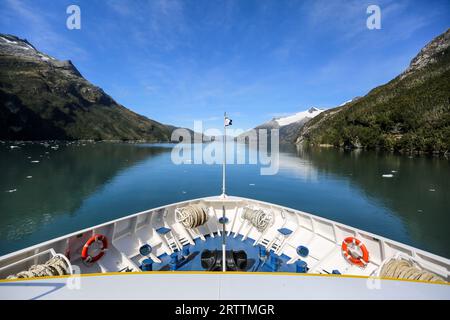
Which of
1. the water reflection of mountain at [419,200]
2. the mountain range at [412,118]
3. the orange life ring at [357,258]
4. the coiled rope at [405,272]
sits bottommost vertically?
the water reflection of mountain at [419,200]

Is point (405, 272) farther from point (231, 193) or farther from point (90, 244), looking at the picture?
point (231, 193)

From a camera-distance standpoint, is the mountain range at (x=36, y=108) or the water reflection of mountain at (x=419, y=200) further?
the mountain range at (x=36, y=108)

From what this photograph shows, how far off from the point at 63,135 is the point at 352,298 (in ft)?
664

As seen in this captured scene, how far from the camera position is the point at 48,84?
18625 centimetres

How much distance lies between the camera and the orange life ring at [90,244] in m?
6.73

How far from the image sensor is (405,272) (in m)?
4.84

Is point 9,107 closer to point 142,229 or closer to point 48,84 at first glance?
point 48,84

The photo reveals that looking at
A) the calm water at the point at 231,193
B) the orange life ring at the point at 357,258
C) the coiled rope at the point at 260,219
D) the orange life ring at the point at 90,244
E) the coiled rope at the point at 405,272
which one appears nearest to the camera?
the coiled rope at the point at 405,272

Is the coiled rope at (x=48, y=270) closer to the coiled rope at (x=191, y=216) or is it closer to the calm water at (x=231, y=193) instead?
the coiled rope at (x=191, y=216)

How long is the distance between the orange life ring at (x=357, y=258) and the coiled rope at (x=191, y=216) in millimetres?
6018

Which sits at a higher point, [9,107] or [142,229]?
[9,107]

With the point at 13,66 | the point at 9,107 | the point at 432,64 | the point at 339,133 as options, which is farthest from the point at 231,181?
the point at 13,66

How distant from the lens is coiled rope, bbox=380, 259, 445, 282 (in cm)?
461

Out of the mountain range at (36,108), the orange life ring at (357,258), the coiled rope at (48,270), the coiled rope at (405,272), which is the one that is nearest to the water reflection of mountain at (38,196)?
the coiled rope at (48,270)
